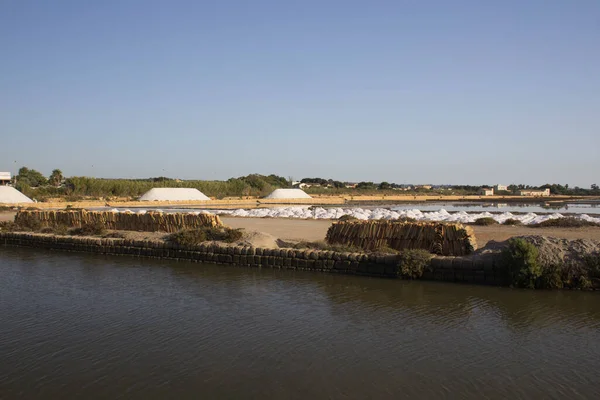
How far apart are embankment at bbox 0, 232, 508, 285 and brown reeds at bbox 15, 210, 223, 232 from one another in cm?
170

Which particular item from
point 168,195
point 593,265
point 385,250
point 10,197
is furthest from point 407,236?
point 168,195

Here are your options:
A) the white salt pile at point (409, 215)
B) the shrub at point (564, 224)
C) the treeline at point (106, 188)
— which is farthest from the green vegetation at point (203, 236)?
the treeline at point (106, 188)

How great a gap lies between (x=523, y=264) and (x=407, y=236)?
3.12 meters

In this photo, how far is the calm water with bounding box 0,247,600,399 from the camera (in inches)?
237

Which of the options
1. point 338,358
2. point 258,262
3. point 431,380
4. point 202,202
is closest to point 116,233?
point 258,262

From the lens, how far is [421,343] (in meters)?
7.53

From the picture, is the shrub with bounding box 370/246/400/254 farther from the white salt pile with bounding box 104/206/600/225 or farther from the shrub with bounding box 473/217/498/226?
the shrub with bounding box 473/217/498/226

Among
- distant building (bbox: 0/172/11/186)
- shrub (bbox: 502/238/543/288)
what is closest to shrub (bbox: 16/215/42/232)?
shrub (bbox: 502/238/543/288)

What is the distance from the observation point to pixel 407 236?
Answer: 13109mm

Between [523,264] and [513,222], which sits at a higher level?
[513,222]

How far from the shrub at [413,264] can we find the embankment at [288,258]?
0.35 ft

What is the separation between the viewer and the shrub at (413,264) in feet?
38.0

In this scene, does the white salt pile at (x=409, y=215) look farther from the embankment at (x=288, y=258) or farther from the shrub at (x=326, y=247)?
the shrub at (x=326, y=247)

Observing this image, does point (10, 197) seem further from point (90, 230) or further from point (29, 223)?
point (90, 230)
